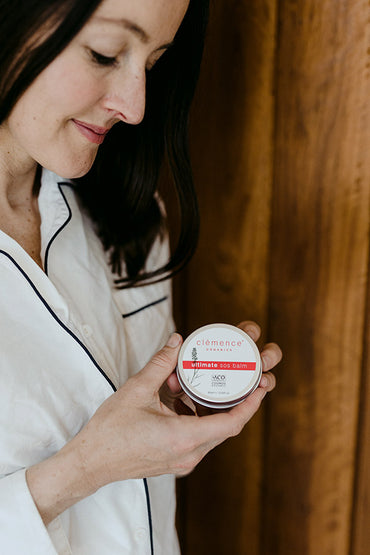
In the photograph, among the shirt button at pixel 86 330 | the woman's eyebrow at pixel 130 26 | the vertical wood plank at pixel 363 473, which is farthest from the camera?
the vertical wood plank at pixel 363 473

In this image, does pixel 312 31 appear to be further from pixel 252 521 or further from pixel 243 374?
pixel 252 521

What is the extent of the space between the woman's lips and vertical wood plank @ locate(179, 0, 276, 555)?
1.25 ft

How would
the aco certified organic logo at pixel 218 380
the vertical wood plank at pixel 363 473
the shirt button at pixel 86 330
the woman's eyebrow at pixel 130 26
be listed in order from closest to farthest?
the woman's eyebrow at pixel 130 26 → the aco certified organic logo at pixel 218 380 → the shirt button at pixel 86 330 → the vertical wood plank at pixel 363 473

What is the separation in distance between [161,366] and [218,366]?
0.09 meters

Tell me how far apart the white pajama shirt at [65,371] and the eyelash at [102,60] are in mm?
298

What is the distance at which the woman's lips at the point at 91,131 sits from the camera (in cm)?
88

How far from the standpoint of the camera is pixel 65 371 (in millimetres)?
922

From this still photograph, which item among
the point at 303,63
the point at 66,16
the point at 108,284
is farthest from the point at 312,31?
the point at 108,284

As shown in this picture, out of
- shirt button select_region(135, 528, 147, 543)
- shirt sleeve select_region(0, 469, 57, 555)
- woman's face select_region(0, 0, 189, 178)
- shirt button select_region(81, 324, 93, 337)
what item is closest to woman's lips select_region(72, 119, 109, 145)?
woman's face select_region(0, 0, 189, 178)

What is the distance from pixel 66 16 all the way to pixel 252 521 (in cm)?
121

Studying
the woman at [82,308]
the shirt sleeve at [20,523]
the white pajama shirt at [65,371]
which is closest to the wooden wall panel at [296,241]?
the woman at [82,308]

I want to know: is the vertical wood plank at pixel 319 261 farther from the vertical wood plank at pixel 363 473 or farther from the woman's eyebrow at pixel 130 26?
the woman's eyebrow at pixel 130 26

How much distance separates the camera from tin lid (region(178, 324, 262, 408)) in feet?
2.82

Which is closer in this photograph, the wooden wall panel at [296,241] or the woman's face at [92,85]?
the woman's face at [92,85]
